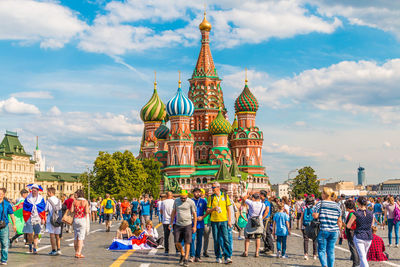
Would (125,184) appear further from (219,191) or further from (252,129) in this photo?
(219,191)

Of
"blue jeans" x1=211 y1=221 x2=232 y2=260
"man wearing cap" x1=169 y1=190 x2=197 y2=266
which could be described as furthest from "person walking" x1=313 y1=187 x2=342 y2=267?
"man wearing cap" x1=169 y1=190 x2=197 y2=266

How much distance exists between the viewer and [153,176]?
247ft

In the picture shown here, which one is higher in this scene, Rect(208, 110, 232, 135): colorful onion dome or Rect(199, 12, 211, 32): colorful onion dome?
Rect(199, 12, 211, 32): colorful onion dome

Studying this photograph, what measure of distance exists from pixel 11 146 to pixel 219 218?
10854cm

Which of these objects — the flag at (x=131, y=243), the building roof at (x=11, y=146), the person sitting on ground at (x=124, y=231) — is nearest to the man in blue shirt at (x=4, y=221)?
the flag at (x=131, y=243)

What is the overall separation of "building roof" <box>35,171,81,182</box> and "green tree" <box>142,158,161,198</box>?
195 feet

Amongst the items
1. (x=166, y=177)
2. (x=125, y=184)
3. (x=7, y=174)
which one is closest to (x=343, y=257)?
(x=125, y=184)

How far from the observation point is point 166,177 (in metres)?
74.8

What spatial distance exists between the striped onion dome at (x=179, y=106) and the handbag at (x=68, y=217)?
6218cm

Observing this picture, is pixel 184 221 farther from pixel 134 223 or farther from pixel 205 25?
pixel 205 25

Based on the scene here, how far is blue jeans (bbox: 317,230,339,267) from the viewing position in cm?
1052

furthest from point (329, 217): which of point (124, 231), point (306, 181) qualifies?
point (306, 181)

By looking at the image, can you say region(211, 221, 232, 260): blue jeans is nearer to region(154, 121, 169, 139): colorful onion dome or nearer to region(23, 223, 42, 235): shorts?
region(23, 223, 42, 235): shorts

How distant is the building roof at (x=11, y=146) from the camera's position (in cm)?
11112
